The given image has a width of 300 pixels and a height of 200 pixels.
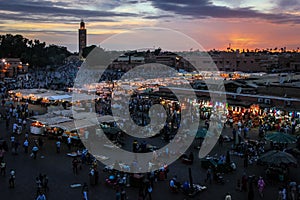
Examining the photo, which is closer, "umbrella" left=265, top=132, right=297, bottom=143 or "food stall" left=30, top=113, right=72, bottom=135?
"umbrella" left=265, top=132, right=297, bottom=143

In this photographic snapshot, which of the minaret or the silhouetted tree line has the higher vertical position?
the minaret

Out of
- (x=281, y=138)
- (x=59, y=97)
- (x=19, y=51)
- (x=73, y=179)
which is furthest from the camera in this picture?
(x=19, y=51)

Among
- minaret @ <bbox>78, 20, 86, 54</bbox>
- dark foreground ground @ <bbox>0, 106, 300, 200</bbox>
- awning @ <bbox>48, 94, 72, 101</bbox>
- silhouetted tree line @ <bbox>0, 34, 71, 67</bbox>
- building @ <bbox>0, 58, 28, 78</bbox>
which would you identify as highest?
minaret @ <bbox>78, 20, 86, 54</bbox>

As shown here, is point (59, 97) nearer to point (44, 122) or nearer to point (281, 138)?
point (44, 122)

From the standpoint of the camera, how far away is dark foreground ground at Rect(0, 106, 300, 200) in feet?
31.7

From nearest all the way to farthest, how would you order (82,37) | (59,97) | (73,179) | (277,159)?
(277,159), (73,179), (59,97), (82,37)

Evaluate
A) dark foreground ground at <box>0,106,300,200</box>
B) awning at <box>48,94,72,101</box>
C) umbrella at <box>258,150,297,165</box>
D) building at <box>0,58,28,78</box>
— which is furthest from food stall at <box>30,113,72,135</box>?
building at <box>0,58,28,78</box>

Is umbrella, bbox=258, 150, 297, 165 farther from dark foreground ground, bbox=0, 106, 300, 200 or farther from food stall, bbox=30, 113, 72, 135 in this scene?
food stall, bbox=30, 113, 72, 135

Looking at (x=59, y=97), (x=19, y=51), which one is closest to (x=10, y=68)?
(x=19, y=51)

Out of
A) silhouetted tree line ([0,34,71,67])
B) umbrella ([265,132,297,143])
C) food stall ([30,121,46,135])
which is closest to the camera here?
umbrella ([265,132,297,143])

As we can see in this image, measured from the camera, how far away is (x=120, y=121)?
Result: 723 inches

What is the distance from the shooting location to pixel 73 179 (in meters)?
10.9

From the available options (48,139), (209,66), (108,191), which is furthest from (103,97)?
(209,66)

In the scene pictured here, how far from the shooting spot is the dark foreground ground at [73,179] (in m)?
9.65
